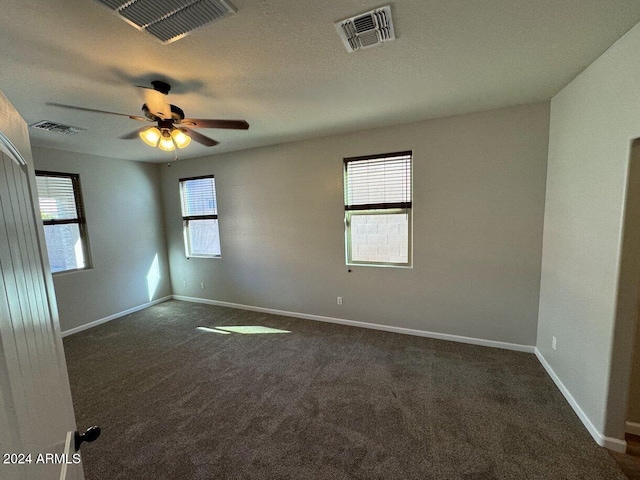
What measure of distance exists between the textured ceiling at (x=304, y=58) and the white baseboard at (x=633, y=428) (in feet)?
8.32

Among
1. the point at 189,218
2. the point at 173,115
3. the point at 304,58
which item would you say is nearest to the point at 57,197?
the point at 189,218

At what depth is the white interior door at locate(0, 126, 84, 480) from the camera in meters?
0.52

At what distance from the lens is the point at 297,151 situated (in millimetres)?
3752

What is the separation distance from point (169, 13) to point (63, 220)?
3925mm

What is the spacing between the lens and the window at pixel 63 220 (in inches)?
143

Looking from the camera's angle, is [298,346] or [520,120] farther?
[298,346]

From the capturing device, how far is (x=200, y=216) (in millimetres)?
4766

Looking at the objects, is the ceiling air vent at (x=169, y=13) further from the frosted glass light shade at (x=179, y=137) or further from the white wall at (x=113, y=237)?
the white wall at (x=113, y=237)

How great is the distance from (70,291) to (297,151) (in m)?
3.77

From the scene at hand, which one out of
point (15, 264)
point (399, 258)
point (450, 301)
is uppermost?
point (15, 264)

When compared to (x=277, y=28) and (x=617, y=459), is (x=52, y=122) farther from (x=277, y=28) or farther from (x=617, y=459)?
(x=617, y=459)

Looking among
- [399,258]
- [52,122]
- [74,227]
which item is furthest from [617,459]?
[74,227]

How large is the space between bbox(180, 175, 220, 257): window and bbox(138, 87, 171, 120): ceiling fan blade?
2.61 metres

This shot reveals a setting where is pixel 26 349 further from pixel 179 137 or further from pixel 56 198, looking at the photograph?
pixel 56 198
